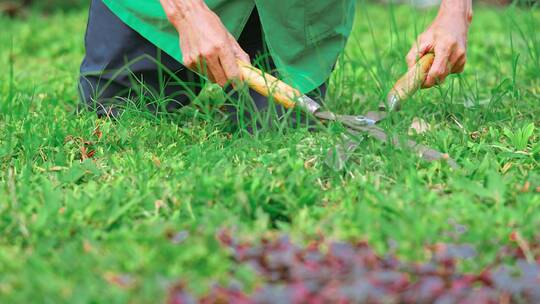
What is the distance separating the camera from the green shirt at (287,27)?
2.67 m

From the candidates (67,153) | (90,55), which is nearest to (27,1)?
(90,55)

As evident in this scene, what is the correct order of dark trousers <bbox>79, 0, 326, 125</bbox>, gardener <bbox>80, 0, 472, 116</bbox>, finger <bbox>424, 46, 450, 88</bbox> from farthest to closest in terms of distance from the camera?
dark trousers <bbox>79, 0, 326, 125</bbox> → gardener <bbox>80, 0, 472, 116</bbox> → finger <bbox>424, 46, 450, 88</bbox>

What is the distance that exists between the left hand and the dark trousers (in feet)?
1.36

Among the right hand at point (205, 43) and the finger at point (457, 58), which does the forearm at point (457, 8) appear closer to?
the finger at point (457, 58)

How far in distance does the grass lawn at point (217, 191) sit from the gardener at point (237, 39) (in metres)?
0.13

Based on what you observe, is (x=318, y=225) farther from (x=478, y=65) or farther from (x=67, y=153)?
(x=478, y=65)

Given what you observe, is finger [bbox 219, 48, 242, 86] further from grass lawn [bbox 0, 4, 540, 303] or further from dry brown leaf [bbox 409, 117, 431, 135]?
dry brown leaf [bbox 409, 117, 431, 135]

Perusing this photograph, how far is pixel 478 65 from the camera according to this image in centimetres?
370

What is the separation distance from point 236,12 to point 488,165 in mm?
982

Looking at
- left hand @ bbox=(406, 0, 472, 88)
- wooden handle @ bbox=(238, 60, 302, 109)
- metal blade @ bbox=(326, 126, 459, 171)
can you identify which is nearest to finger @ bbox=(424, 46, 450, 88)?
left hand @ bbox=(406, 0, 472, 88)

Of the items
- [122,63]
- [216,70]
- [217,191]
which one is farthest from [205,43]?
[122,63]

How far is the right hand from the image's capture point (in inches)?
88.5

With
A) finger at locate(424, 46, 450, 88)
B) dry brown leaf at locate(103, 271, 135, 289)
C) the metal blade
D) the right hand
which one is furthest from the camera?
finger at locate(424, 46, 450, 88)

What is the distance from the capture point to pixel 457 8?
2447mm
